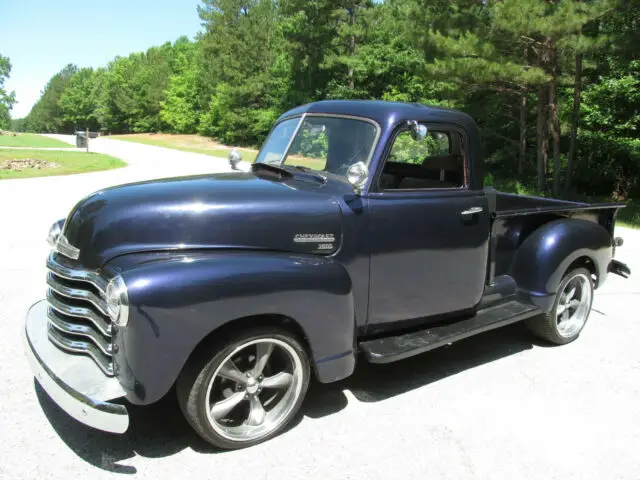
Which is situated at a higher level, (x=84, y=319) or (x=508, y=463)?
(x=84, y=319)

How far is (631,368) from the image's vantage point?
4.14 meters

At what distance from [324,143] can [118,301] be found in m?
1.84

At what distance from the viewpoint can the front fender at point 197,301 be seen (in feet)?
8.16

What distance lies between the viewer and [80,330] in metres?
2.88

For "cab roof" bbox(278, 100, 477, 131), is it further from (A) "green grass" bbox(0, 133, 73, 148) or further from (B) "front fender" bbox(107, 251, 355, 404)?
(A) "green grass" bbox(0, 133, 73, 148)

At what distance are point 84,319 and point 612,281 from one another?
6.42 metres

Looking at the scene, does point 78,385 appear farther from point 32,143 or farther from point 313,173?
point 32,143

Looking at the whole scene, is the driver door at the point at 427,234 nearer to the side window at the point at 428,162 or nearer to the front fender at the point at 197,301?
the side window at the point at 428,162

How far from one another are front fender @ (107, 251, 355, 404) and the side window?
1.06 metres

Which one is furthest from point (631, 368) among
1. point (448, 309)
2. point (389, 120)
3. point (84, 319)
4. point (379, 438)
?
point (84, 319)

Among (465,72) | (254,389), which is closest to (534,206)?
(254,389)

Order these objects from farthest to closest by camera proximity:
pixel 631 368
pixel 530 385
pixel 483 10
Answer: pixel 483 10
pixel 631 368
pixel 530 385

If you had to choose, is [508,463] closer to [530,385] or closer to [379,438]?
[379,438]

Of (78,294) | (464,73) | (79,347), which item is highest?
(464,73)
